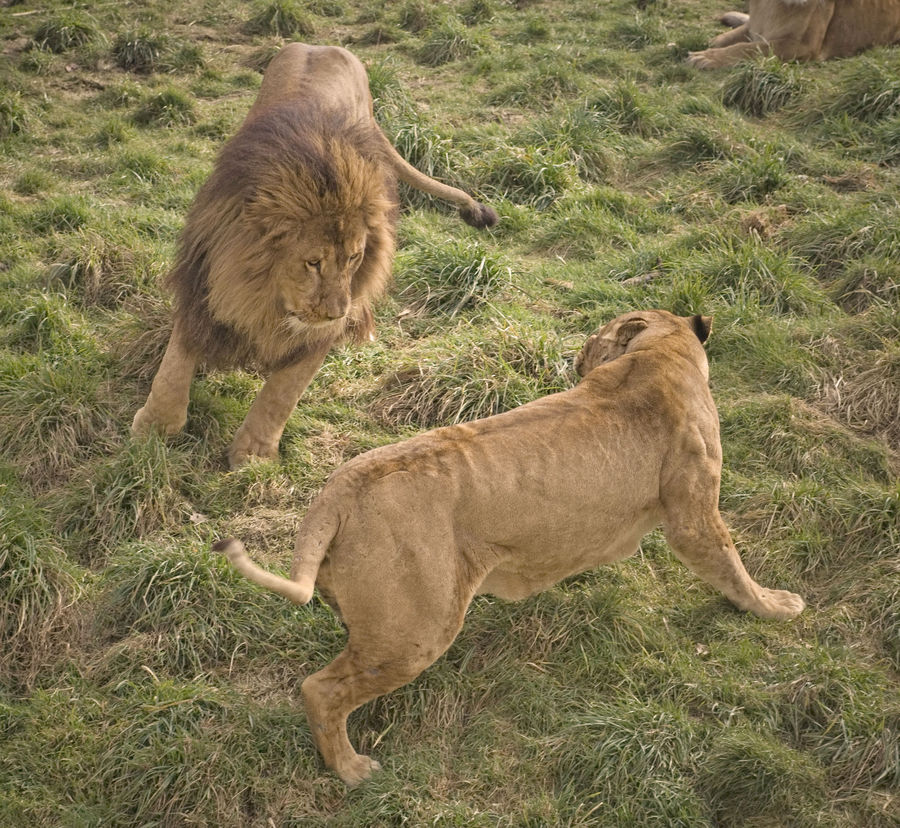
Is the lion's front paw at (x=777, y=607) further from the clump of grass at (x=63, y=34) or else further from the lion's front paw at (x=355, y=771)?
the clump of grass at (x=63, y=34)

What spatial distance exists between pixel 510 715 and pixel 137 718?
4.03ft

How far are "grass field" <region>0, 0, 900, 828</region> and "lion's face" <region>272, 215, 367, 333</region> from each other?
0.78m

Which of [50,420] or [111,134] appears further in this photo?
[111,134]

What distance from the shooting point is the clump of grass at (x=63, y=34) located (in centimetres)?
852

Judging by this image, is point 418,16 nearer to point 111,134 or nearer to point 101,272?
point 111,134

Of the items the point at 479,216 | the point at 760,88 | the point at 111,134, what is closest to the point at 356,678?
the point at 479,216

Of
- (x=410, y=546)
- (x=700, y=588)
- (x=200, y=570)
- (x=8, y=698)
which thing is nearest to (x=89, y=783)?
(x=8, y=698)

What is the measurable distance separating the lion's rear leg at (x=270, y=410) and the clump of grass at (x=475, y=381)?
0.49 meters

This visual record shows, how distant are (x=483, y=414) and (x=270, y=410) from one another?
0.93 meters

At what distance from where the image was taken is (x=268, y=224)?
4164mm

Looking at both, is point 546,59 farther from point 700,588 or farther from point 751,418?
point 700,588

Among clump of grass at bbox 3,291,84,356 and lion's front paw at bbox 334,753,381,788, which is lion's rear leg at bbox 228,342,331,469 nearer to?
clump of grass at bbox 3,291,84,356

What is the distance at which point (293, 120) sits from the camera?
4375 millimetres

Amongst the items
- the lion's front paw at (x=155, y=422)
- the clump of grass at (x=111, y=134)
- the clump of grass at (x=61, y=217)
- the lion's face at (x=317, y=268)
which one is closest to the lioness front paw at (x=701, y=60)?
the clump of grass at (x=111, y=134)
